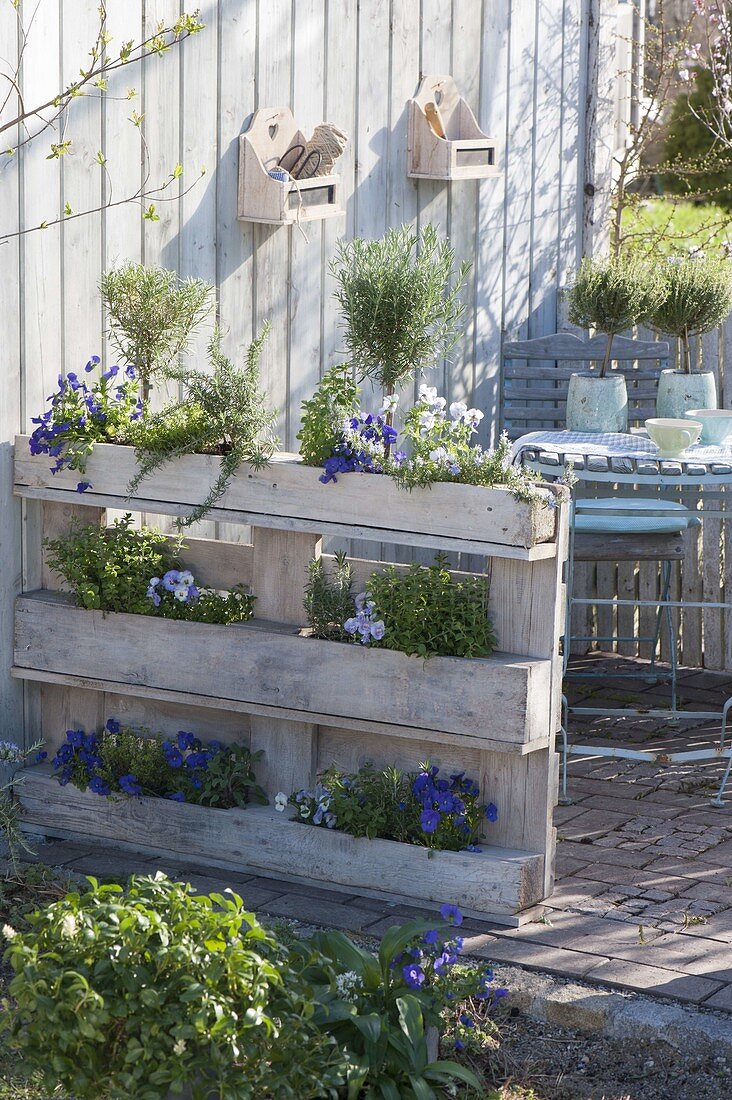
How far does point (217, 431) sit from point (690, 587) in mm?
2968

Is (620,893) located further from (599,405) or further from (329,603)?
(599,405)

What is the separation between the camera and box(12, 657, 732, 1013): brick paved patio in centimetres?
332

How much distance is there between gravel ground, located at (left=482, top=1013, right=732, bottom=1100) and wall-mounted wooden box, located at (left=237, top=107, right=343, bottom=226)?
254 centimetres

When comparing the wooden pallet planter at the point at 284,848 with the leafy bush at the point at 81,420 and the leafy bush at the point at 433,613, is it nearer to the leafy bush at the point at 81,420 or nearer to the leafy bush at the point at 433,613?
the leafy bush at the point at 433,613

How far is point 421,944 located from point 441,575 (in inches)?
40.6

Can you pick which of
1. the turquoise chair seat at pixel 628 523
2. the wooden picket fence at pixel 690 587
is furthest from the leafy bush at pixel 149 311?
A: the wooden picket fence at pixel 690 587

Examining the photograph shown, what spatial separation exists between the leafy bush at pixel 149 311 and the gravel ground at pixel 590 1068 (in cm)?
200

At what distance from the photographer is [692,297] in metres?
5.21

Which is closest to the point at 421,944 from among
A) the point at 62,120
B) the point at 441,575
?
the point at 441,575

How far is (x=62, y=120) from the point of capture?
12.5 ft

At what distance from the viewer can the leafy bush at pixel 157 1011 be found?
232 cm

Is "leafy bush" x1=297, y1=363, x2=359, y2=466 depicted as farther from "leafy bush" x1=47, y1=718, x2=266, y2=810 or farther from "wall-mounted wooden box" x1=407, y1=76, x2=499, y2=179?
"wall-mounted wooden box" x1=407, y1=76, x2=499, y2=179

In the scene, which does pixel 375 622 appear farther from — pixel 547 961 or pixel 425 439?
pixel 547 961

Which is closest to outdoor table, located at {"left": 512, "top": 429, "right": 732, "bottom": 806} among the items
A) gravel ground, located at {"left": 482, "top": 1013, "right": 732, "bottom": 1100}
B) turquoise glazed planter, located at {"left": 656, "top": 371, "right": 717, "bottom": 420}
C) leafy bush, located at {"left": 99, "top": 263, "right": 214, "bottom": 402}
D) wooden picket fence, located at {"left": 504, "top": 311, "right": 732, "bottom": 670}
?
turquoise glazed planter, located at {"left": 656, "top": 371, "right": 717, "bottom": 420}
